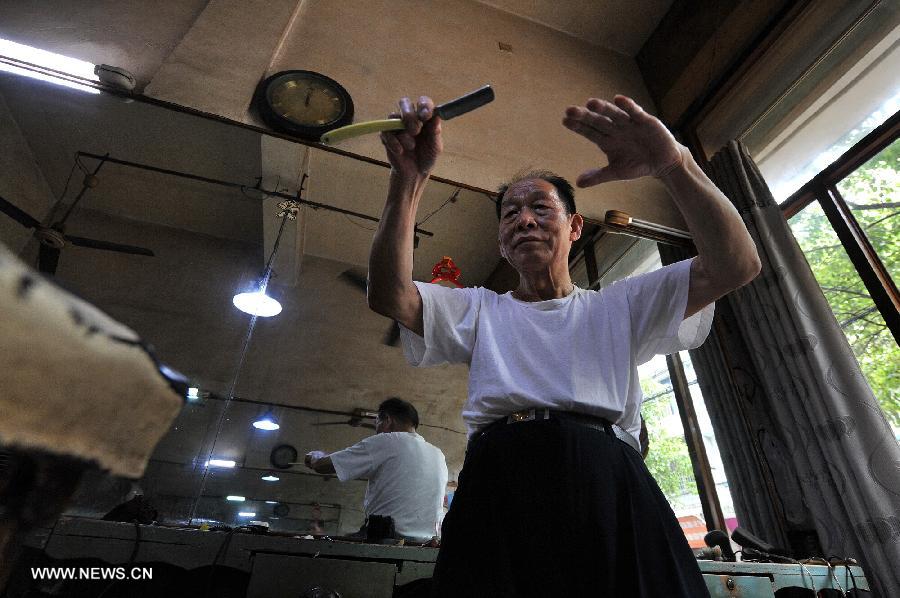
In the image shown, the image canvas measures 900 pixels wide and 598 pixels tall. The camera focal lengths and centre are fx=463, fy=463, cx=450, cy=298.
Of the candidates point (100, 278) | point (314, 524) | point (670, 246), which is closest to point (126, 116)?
point (100, 278)

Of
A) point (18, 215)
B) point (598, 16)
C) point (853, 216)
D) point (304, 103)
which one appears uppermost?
point (598, 16)

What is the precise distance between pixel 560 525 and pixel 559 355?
29 centimetres

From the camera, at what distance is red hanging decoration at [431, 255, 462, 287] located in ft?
8.25

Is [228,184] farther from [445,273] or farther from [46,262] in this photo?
[46,262]

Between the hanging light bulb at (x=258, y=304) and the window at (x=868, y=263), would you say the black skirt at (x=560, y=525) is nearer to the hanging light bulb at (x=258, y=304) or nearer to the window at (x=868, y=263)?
the hanging light bulb at (x=258, y=304)

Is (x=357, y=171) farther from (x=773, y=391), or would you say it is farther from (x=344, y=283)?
(x=773, y=391)

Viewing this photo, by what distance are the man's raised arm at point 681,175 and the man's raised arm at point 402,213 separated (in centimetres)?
26

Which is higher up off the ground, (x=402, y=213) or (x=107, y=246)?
(x=107, y=246)

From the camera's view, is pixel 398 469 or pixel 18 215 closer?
pixel 18 215

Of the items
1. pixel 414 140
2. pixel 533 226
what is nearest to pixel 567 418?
pixel 533 226

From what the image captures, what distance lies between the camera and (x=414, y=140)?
0.86 meters

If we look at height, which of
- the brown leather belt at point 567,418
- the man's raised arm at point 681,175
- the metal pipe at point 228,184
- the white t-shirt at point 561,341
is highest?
the metal pipe at point 228,184

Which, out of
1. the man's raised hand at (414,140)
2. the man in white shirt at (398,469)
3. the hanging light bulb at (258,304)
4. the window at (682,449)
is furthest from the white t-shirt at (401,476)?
the man's raised hand at (414,140)

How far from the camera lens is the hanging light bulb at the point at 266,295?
86.2 inches
